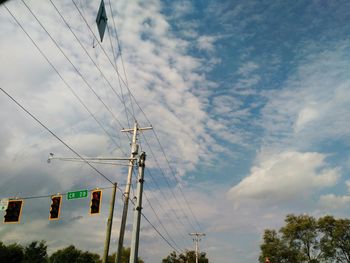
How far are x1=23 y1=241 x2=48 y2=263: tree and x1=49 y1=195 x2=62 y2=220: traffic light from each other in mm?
89226

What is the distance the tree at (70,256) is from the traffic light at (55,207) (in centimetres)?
9230

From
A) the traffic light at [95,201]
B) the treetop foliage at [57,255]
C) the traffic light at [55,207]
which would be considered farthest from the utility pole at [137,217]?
the treetop foliage at [57,255]

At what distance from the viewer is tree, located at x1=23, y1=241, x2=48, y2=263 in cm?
9490

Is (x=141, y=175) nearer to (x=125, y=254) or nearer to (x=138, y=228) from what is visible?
(x=138, y=228)

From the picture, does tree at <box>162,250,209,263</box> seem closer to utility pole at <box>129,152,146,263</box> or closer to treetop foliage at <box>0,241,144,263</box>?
treetop foliage at <box>0,241,144,263</box>

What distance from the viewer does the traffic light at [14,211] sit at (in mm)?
18891

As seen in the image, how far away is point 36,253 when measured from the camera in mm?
97375

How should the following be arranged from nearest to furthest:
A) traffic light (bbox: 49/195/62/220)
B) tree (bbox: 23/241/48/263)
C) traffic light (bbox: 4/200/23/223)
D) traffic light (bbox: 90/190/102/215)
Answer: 1. traffic light (bbox: 90/190/102/215)
2. traffic light (bbox: 49/195/62/220)
3. traffic light (bbox: 4/200/23/223)
4. tree (bbox: 23/241/48/263)

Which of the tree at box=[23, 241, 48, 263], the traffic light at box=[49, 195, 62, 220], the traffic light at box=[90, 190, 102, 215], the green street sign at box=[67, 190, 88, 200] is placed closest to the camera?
the traffic light at box=[90, 190, 102, 215]

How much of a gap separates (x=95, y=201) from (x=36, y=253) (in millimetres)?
94451

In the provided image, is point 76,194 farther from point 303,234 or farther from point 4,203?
point 303,234

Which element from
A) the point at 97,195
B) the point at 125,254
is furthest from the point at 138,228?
the point at 125,254

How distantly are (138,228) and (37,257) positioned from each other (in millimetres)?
93019

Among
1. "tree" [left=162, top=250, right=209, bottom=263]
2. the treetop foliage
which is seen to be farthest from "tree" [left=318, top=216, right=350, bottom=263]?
the treetop foliage
